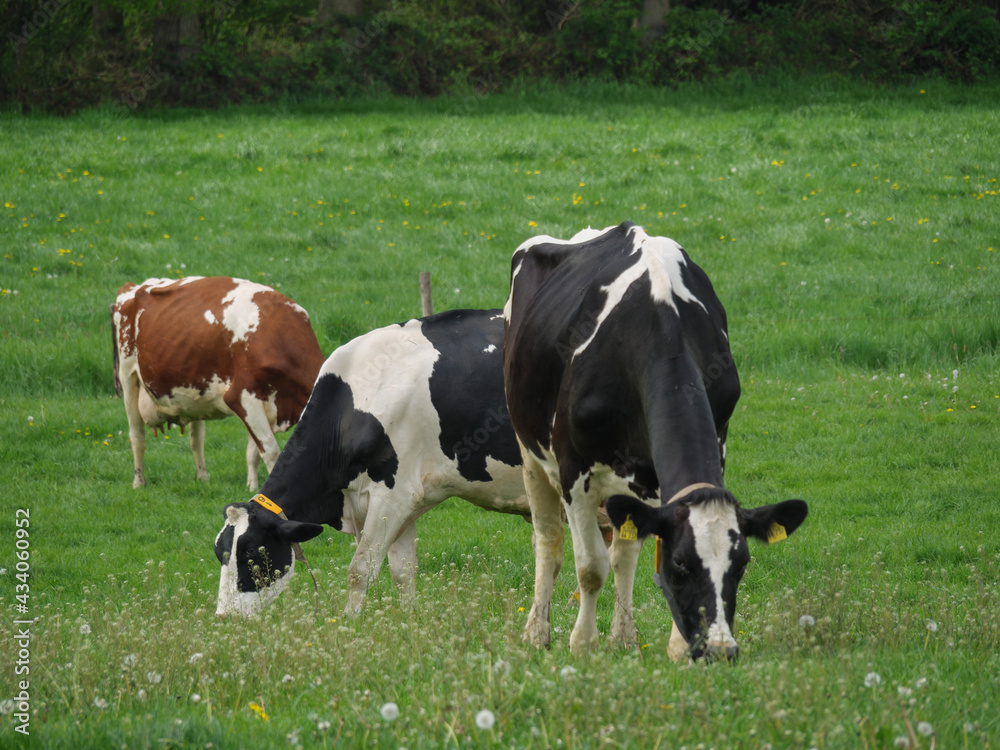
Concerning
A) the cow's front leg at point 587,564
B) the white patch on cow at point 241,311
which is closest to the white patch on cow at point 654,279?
the cow's front leg at point 587,564

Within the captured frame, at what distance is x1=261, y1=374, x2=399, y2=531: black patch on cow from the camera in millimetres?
6512

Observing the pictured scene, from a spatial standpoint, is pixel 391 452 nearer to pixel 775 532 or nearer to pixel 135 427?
pixel 775 532

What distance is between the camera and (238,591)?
6145mm

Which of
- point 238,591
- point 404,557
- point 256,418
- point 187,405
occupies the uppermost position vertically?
point 238,591

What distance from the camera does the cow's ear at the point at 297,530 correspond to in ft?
20.3

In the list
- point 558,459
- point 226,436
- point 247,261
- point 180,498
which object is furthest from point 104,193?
point 558,459

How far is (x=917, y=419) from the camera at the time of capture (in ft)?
32.6

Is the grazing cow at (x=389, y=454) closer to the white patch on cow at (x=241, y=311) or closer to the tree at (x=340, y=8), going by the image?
the white patch on cow at (x=241, y=311)

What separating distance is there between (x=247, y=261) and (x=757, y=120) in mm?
11240

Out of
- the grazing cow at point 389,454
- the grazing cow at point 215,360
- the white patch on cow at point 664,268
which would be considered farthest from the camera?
the grazing cow at point 215,360

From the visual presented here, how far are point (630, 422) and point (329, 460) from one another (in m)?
2.57

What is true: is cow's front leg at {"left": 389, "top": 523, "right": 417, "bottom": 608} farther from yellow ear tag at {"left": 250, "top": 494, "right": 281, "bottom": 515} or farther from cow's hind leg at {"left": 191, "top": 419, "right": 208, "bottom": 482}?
cow's hind leg at {"left": 191, "top": 419, "right": 208, "bottom": 482}

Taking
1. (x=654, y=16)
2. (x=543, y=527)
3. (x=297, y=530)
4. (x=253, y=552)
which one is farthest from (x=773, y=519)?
(x=654, y=16)

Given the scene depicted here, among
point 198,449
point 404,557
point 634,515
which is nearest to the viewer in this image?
point 634,515
